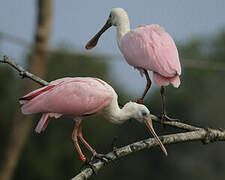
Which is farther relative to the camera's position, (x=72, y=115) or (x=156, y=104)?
(x=156, y=104)

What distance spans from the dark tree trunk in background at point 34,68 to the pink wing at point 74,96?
7.93 m

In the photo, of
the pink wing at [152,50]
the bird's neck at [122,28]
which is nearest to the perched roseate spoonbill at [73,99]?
the pink wing at [152,50]

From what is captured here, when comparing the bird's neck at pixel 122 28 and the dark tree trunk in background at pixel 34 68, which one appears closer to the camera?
the bird's neck at pixel 122 28

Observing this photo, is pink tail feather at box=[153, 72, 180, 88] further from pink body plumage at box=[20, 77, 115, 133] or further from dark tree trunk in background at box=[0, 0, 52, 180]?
dark tree trunk in background at box=[0, 0, 52, 180]

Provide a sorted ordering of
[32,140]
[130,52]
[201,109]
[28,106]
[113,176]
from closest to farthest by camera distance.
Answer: [28,106] → [130,52] → [32,140] → [113,176] → [201,109]

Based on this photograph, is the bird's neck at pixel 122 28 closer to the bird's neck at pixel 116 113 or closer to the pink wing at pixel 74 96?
the bird's neck at pixel 116 113

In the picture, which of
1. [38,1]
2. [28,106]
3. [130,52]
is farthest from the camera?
[38,1]

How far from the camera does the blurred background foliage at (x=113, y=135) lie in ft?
81.2

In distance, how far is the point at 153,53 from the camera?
15.7 feet

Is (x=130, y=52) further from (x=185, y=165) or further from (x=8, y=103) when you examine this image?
(x=185, y=165)

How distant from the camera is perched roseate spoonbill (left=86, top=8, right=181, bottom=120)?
4.53m

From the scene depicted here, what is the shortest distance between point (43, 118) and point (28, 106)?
0.14 meters

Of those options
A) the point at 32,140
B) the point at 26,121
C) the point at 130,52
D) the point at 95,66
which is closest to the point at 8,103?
the point at 32,140

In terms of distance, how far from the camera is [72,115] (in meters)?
4.08
